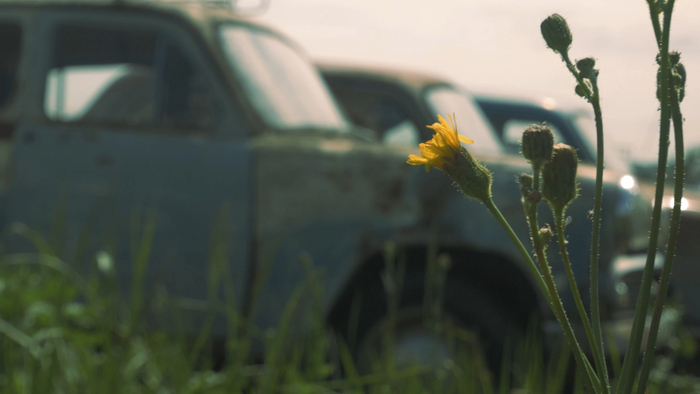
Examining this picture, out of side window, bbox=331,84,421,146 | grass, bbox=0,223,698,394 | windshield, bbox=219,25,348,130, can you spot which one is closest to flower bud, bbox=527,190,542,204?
grass, bbox=0,223,698,394

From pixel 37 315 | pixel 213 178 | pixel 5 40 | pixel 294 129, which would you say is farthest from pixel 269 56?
pixel 37 315

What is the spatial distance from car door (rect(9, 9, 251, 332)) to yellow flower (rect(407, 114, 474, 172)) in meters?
2.19

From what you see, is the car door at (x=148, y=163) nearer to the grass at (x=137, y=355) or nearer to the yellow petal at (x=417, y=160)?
the grass at (x=137, y=355)

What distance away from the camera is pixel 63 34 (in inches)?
128

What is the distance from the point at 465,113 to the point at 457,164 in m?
4.26

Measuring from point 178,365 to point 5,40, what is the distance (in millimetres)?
2491

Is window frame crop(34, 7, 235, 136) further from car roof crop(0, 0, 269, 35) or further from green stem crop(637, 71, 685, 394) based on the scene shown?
green stem crop(637, 71, 685, 394)

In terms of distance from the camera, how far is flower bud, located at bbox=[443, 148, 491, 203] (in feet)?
1.29

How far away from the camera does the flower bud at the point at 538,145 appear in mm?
371

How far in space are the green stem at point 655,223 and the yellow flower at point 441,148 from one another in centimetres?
10

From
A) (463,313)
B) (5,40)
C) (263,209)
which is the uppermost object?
(5,40)

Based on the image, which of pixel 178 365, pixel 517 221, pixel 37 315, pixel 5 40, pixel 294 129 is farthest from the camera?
pixel 5 40

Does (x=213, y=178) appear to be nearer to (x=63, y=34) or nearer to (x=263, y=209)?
(x=263, y=209)

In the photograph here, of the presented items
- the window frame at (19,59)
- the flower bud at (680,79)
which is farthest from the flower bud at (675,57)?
the window frame at (19,59)
